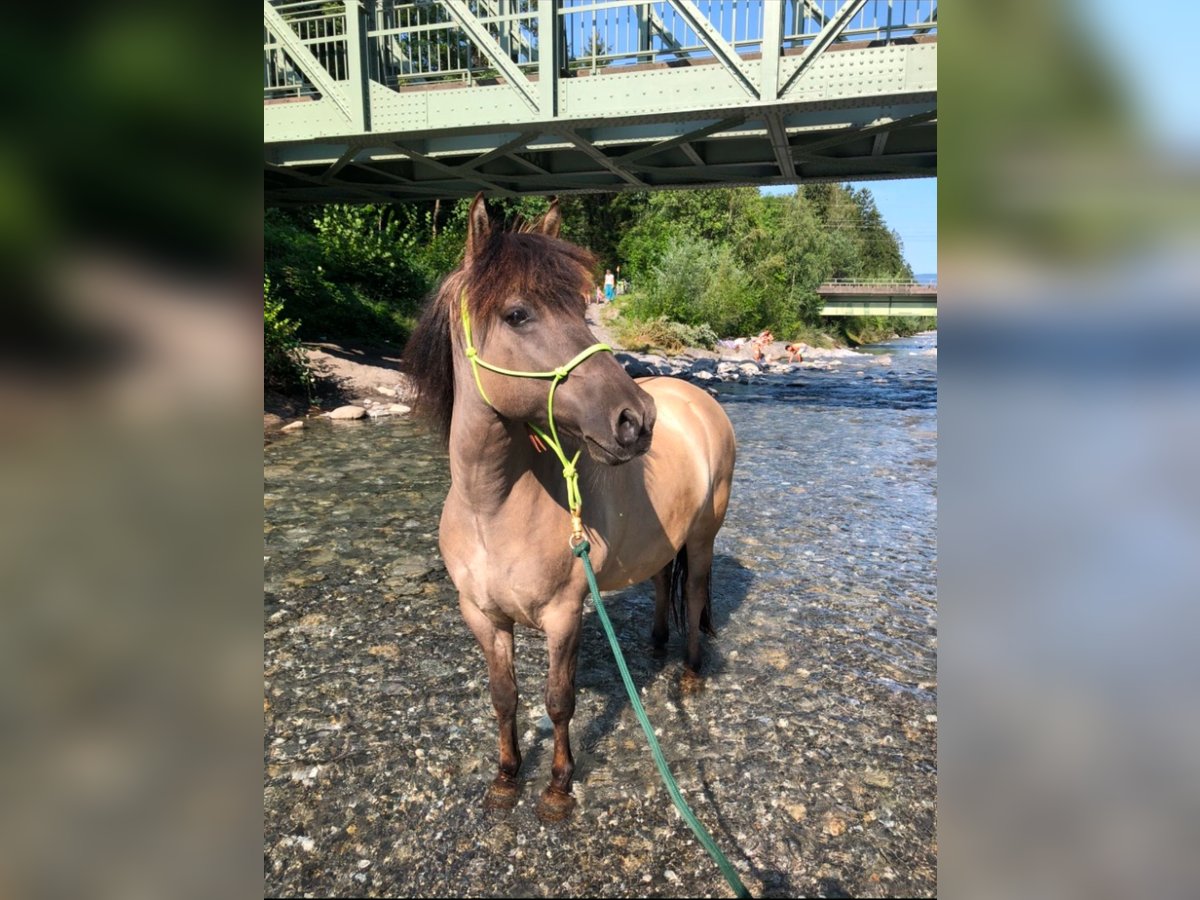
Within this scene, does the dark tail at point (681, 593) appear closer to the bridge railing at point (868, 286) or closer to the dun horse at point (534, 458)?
the dun horse at point (534, 458)

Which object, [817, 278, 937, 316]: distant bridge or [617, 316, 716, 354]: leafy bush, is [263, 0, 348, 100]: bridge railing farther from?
[817, 278, 937, 316]: distant bridge

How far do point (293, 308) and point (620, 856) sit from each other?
1610 centimetres

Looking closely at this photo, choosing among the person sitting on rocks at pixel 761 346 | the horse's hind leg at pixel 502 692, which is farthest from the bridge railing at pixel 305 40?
the person sitting on rocks at pixel 761 346

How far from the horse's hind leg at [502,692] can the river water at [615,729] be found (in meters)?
0.10

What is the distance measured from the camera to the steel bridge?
812cm

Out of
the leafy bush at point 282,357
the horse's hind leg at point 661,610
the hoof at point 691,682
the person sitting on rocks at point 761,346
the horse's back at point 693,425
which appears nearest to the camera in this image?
the horse's back at point 693,425

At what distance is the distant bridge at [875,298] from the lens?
34625 millimetres

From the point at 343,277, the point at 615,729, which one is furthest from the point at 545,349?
the point at 343,277

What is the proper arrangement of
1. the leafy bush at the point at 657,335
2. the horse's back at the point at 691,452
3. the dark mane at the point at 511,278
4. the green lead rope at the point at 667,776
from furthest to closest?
the leafy bush at the point at 657,335 → the horse's back at the point at 691,452 → the dark mane at the point at 511,278 → the green lead rope at the point at 667,776

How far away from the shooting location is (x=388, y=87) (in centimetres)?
984

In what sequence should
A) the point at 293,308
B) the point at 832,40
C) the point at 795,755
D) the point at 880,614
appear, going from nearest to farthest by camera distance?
1. the point at 795,755
2. the point at 880,614
3. the point at 832,40
4. the point at 293,308
